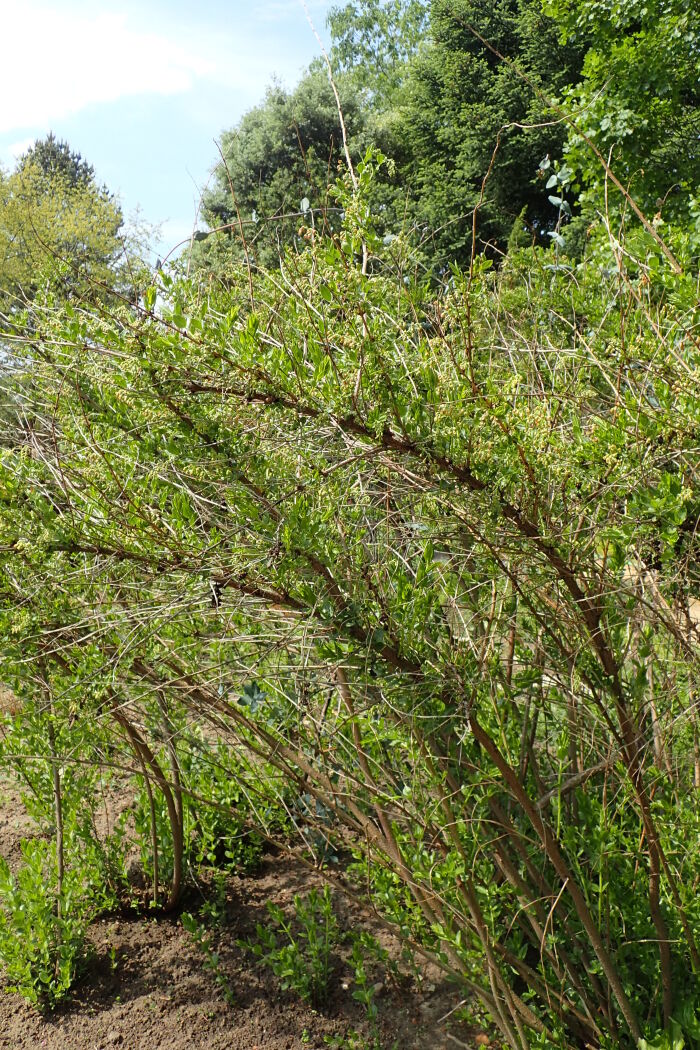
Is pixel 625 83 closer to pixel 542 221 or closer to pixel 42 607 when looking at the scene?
pixel 42 607

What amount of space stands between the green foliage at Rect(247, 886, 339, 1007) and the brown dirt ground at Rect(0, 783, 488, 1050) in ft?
0.17

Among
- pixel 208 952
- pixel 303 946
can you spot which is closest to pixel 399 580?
pixel 303 946

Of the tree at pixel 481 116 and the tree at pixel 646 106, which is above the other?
the tree at pixel 481 116

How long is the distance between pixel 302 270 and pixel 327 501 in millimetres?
599

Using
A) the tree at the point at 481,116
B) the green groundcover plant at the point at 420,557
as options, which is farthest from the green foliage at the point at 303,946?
the tree at the point at 481,116

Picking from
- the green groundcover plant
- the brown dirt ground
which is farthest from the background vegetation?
the brown dirt ground

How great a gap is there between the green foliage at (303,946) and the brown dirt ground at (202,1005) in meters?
0.05

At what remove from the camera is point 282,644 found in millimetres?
1925

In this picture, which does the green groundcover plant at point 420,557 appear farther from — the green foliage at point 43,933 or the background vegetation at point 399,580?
the green foliage at point 43,933

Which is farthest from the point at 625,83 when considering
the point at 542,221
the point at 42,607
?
the point at 542,221

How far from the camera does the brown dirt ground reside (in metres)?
2.90

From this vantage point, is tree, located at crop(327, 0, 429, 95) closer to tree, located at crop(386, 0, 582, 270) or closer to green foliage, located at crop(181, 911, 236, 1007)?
tree, located at crop(386, 0, 582, 270)

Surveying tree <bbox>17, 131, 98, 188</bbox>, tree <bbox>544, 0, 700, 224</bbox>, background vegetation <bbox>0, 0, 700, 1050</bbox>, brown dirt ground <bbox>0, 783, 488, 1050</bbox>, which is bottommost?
brown dirt ground <bbox>0, 783, 488, 1050</bbox>

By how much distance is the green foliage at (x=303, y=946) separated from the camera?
3.01 m
